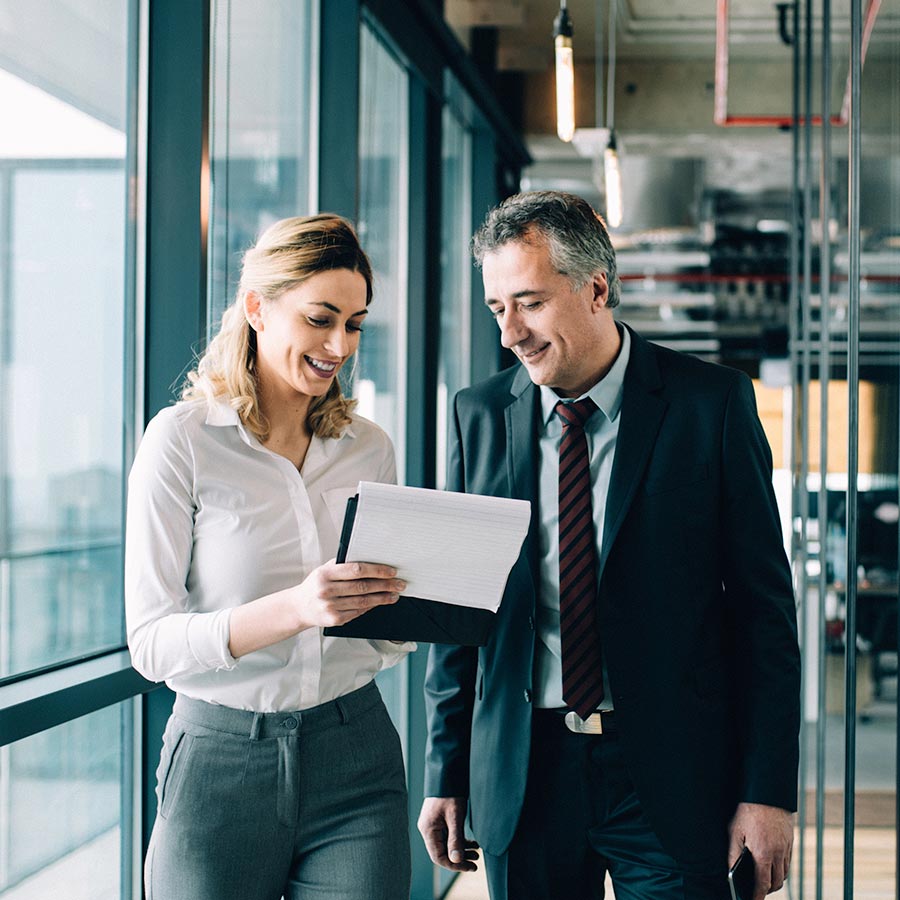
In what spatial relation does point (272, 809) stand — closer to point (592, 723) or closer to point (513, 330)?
point (592, 723)

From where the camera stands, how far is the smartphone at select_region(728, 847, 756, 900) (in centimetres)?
159

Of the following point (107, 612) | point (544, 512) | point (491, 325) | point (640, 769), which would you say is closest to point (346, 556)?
point (544, 512)

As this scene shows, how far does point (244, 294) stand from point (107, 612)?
2.37ft

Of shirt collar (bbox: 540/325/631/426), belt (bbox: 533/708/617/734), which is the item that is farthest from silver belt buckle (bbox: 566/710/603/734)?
shirt collar (bbox: 540/325/631/426)

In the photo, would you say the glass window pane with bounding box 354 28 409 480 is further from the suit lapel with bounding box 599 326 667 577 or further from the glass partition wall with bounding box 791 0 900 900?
the suit lapel with bounding box 599 326 667 577

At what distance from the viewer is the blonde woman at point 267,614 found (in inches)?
59.4

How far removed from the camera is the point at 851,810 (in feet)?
6.31

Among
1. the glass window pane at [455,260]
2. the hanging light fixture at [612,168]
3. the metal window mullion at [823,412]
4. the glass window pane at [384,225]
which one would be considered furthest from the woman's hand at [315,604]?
the glass window pane at [455,260]

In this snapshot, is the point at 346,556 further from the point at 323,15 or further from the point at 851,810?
the point at 323,15

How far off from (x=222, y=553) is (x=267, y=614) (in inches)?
6.4

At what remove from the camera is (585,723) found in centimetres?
163

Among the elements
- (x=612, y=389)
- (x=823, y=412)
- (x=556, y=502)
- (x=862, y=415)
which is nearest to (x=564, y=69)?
(x=823, y=412)

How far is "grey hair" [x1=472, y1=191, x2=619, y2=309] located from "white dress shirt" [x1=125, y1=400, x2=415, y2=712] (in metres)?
0.44

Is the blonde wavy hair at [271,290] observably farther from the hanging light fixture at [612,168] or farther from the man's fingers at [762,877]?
the hanging light fixture at [612,168]
